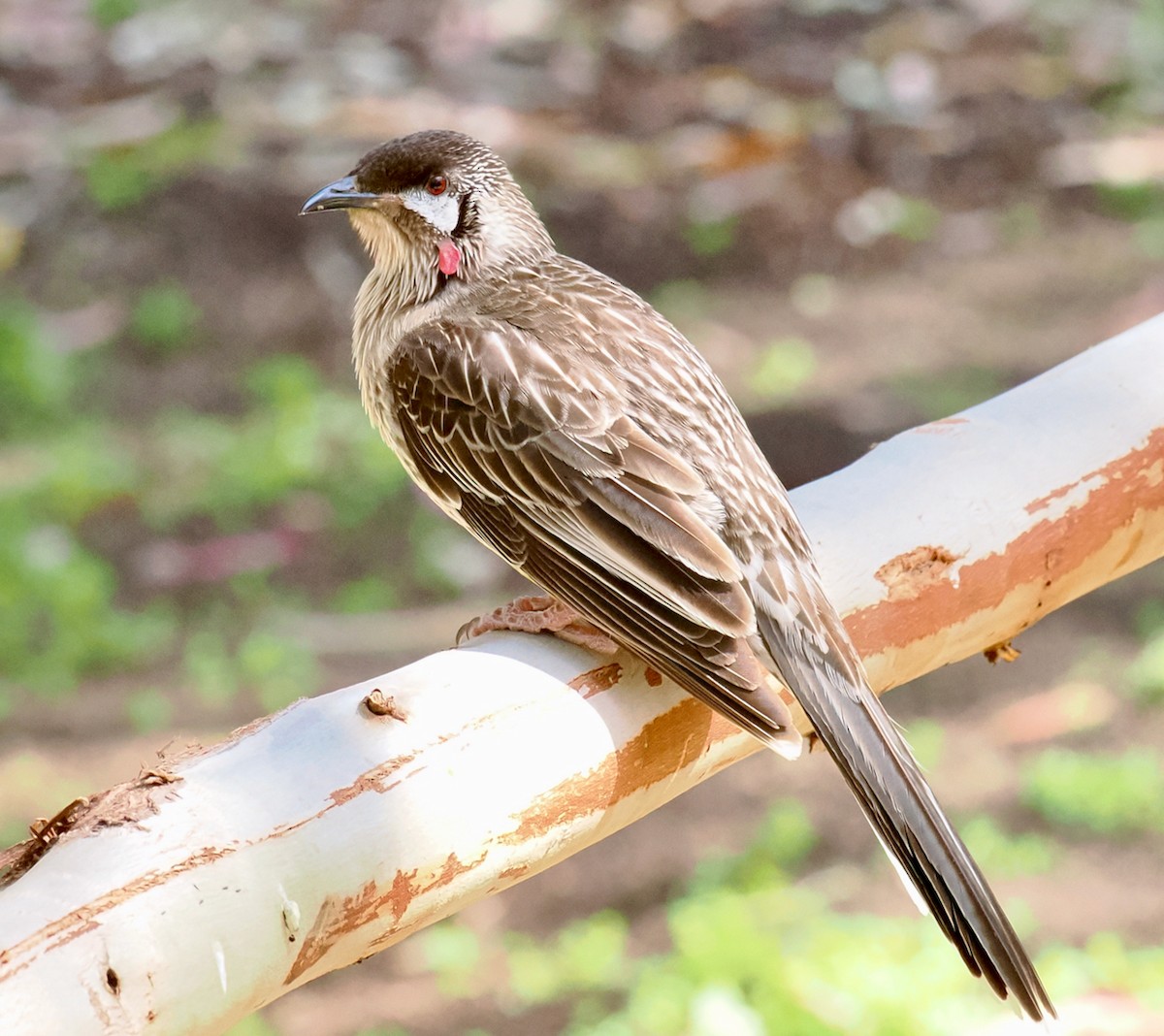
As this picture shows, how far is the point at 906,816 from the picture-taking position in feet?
9.02

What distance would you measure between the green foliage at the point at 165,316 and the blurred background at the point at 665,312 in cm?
2

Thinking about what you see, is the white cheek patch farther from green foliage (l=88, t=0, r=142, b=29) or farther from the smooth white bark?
green foliage (l=88, t=0, r=142, b=29)

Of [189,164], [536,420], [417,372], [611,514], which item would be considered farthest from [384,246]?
[189,164]

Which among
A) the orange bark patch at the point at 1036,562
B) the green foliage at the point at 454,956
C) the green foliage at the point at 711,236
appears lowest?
the green foliage at the point at 454,956

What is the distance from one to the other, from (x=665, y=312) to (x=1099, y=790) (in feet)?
10.8

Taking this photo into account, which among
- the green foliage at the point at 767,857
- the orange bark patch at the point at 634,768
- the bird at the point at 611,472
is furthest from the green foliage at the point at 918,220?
the orange bark patch at the point at 634,768

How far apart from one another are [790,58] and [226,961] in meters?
7.80

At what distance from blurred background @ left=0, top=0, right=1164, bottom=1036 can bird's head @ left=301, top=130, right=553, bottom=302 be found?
81.5 inches

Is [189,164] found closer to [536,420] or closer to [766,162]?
[766,162]

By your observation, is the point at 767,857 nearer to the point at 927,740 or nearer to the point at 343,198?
the point at 927,740

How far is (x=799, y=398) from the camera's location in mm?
6922

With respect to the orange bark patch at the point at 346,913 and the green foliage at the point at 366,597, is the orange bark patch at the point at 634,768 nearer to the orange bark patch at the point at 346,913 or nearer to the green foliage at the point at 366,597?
the orange bark patch at the point at 346,913

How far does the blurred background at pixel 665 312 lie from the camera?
471 centimetres

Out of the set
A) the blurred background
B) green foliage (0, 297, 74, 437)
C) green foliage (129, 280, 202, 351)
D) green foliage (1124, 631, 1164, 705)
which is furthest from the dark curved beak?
green foliage (129, 280, 202, 351)
